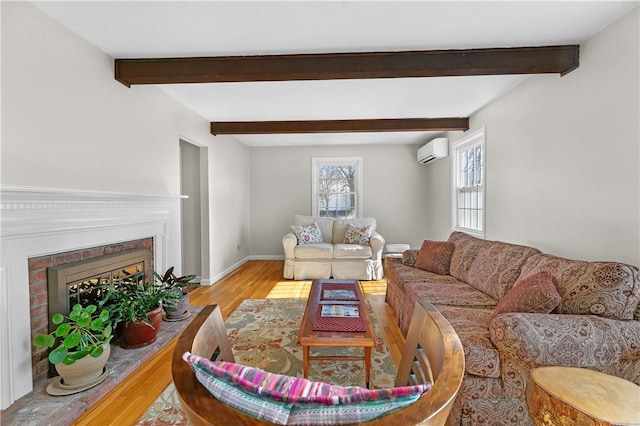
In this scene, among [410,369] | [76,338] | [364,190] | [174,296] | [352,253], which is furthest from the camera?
[364,190]

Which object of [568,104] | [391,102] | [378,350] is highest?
[391,102]

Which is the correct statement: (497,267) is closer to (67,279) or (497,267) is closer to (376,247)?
(376,247)

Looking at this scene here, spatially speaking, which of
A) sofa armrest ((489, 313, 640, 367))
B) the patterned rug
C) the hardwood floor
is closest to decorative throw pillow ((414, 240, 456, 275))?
the hardwood floor

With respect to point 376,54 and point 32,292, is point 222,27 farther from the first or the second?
point 32,292

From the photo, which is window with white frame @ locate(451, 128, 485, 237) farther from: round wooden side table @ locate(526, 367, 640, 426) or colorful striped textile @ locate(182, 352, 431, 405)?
colorful striped textile @ locate(182, 352, 431, 405)

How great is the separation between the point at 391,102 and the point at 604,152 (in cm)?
204

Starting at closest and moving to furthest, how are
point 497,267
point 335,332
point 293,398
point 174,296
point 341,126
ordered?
point 293,398 → point 335,332 → point 497,267 → point 174,296 → point 341,126

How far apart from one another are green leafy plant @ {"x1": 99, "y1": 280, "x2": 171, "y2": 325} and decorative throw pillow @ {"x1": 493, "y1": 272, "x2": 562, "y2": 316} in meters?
2.55

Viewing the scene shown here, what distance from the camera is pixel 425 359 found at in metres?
0.87

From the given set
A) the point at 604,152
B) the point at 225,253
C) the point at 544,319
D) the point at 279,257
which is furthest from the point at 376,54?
the point at 279,257

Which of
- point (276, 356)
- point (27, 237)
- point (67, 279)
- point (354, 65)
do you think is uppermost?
point (354, 65)

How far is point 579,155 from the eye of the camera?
2.28m

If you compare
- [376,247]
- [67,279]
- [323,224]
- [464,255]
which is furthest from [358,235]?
[67,279]

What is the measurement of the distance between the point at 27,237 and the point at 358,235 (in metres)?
4.06
